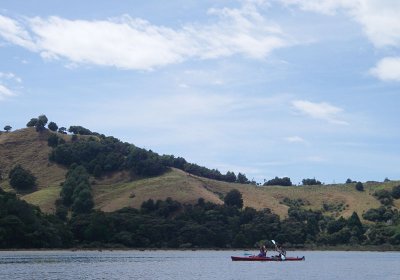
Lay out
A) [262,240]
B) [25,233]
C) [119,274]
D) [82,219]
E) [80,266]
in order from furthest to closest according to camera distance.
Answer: [262,240]
[82,219]
[25,233]
[80,266]
[119,274]

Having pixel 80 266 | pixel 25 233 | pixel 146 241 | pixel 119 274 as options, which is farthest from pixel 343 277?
pixel 146 241

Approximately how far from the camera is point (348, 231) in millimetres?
198750

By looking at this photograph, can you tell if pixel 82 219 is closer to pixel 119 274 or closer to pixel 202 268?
pixel 202 268

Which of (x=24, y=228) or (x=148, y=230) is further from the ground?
(x=148, y=230)

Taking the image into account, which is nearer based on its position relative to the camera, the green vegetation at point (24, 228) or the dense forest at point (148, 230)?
the green vegetation at point (24, 228)

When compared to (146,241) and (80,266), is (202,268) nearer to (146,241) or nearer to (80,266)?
(80,266)

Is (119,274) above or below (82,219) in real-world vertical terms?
below

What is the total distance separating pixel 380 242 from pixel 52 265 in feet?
398

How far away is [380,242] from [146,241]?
2770 inches

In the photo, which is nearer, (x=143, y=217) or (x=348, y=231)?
(x=143, y=217)

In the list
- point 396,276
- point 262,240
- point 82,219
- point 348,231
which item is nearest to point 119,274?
point 396,276

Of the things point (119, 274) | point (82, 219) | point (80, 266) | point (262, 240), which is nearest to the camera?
point (119, 274)

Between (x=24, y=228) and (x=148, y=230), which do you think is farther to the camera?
(x=148, y=230)

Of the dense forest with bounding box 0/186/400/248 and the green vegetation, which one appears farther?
the dense forest with bounding box 0/186/400/248
